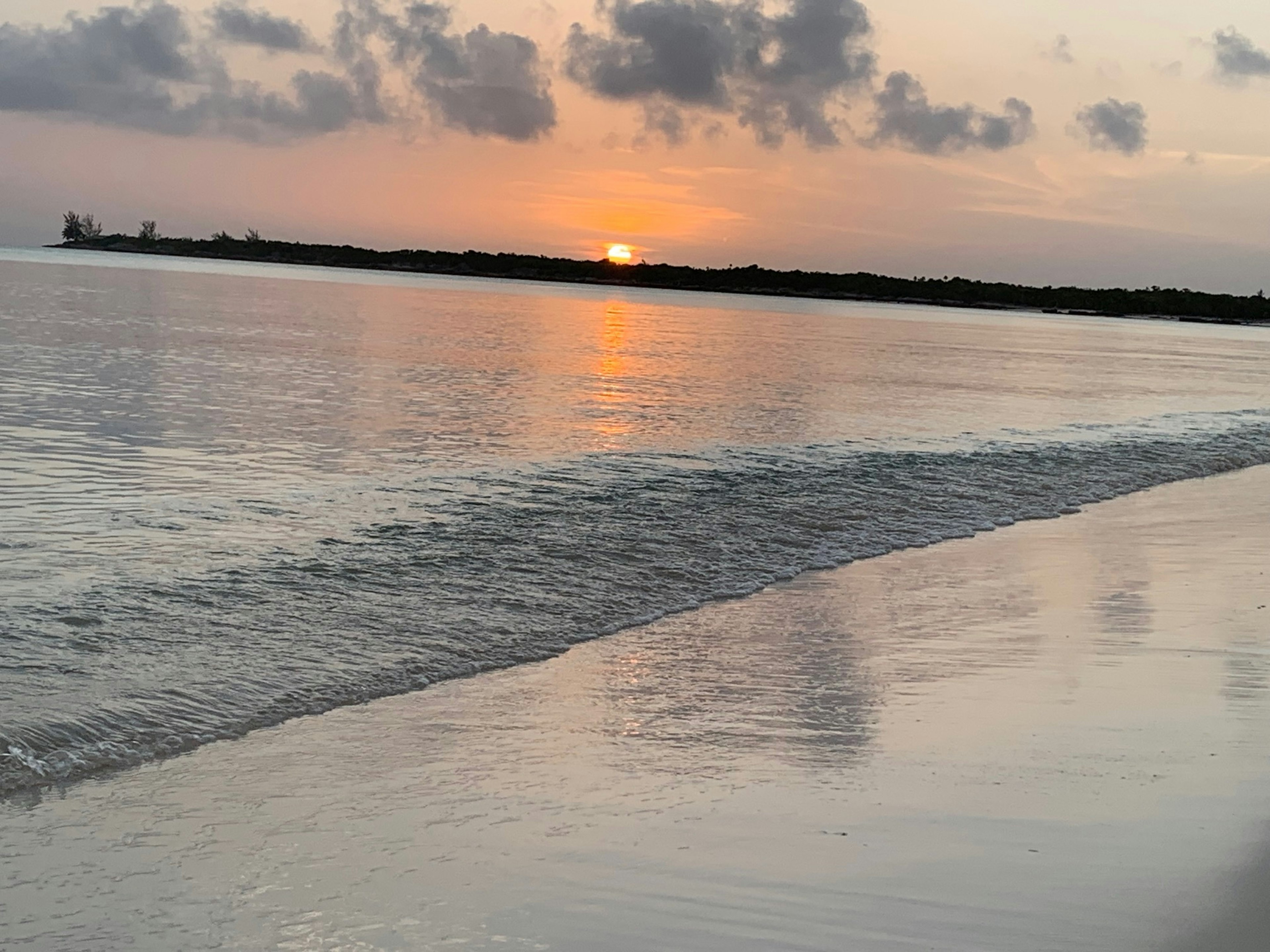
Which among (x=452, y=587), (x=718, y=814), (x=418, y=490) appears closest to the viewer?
(x=718, y=814)

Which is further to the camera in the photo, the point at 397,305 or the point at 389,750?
the point at 397,305

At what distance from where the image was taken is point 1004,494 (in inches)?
476

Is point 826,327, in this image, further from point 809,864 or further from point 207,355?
point 809,864

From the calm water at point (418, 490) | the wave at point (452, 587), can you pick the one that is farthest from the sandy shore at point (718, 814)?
the calm water at point (418, 490)

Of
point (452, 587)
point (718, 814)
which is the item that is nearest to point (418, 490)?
point (452, 587)

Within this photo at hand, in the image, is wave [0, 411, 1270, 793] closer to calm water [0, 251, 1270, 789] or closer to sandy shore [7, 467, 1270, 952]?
calm water [0, 251, 1270, 789]

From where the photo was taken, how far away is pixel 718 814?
3867 mm

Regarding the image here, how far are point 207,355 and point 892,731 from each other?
20786mm

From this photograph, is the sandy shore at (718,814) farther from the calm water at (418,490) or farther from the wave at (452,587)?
the calm water at (418,490)

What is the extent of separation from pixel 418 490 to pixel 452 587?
3.58 meters

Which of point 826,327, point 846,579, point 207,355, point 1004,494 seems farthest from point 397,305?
point 846,579

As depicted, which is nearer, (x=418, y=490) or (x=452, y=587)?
(x=452, y=587)

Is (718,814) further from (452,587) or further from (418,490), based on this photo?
(418,490)

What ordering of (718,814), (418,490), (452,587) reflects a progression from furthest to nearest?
(418,490) → (452,587) → (718,814)
